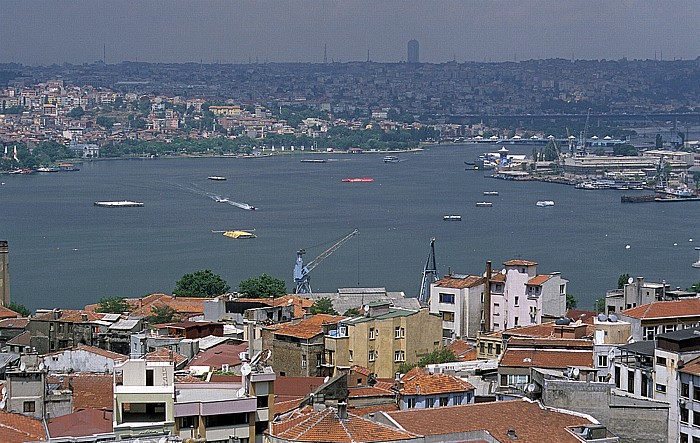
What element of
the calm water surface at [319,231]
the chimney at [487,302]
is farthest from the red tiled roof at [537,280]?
the calm water surface at [319,231]

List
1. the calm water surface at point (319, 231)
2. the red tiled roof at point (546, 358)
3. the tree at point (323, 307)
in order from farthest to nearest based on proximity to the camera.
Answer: the calm water surface at point (319, 231)
the tree at point (323, 307)
the red tiled roof at point (546, 358)

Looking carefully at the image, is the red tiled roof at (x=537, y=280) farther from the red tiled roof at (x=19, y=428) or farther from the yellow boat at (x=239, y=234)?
the yellow boat at (x=239, y=234)

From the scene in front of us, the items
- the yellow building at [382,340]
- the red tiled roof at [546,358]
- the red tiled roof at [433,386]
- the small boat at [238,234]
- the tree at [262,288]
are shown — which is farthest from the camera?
the small boat at [238,234]

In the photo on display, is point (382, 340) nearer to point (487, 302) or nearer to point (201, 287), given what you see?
point (487, 302)

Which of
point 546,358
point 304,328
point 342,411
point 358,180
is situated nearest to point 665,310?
point 546,358

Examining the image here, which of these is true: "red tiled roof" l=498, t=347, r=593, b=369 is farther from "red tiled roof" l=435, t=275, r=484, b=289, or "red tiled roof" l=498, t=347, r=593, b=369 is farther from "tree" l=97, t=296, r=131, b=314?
"tree" l=97, t=296, r=131, b=314

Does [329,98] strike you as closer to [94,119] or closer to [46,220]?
[94,119]
